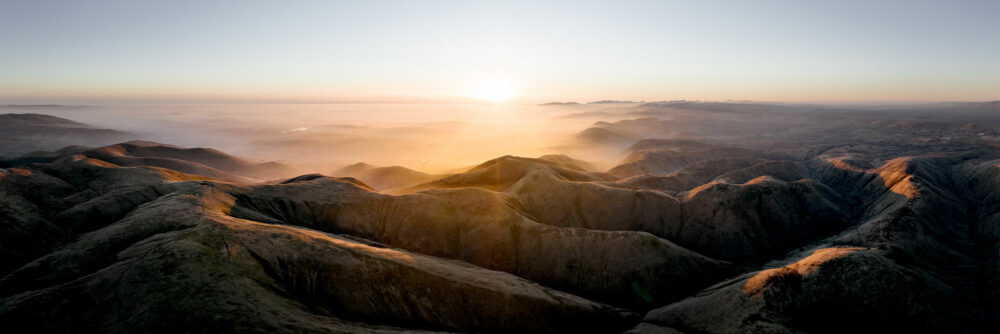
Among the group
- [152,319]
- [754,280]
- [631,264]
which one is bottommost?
[631,264]

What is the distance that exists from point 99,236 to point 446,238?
113 feet

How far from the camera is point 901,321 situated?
34.0m

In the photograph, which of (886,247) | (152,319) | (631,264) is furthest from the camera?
(631,264)

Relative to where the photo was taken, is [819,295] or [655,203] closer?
[819,295]

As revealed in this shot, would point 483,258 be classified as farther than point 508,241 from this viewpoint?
No

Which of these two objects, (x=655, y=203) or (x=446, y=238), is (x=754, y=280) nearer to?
(x=655, y=203)

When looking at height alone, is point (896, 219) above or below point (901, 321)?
above

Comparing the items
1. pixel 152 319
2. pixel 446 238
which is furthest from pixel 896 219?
pixel 152 319

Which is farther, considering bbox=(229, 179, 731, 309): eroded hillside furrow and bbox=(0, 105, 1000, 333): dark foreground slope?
bbox=(229, 179, 731, 309): eroded hillside furrow

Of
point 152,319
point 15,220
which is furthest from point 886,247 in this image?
point 15,220

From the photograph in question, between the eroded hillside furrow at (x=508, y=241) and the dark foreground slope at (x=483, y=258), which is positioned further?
the eroded hillside furrow at (x=508, y=241)

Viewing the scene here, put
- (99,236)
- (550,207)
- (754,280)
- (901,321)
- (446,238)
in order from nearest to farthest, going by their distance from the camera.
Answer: (99,236)
(901,321)
(754,280)
(446,238)
(550,207)

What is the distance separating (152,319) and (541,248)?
130 ft

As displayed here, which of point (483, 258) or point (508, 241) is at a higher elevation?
point (508, 241)
